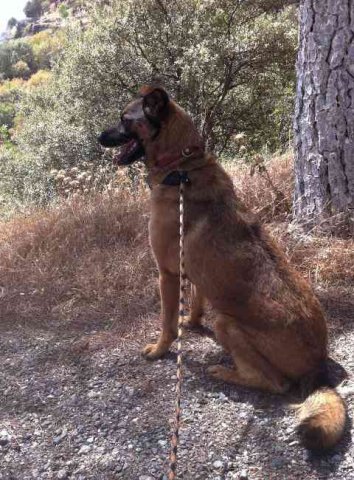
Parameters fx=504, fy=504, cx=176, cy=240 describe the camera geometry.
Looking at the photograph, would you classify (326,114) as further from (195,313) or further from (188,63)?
(188,63)

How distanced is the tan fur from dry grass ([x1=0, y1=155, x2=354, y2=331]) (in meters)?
0.90

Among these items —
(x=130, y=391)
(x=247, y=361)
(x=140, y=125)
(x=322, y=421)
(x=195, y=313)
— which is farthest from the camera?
(x=195, y=313)

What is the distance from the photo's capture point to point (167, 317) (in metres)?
3.40

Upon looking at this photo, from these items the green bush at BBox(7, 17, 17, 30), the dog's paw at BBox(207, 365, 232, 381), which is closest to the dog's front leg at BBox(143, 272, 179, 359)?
the dog's paw at BBox(207, 365, 232, 381)

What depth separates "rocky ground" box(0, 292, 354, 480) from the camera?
2.51m

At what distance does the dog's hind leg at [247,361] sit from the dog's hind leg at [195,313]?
67 centimetres

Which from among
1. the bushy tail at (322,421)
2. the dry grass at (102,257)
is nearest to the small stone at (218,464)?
the bushy tail at (322,421)

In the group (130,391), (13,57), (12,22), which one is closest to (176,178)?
(130,391)

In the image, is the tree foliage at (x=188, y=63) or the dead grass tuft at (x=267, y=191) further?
the tree foliage at (x=188, y=63)

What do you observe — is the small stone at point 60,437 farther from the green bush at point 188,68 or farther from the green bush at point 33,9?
the green bush at point 33,9

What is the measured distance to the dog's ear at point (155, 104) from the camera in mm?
A: 3203

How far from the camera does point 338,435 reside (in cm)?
247

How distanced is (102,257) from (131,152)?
156cm

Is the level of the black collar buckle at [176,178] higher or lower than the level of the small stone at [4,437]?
higher
